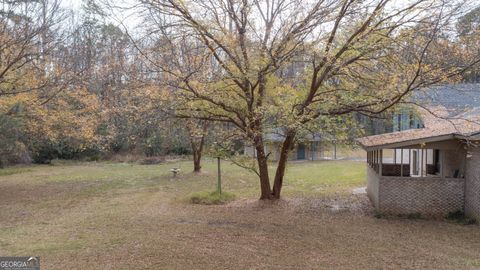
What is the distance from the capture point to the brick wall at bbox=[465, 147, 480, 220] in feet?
32.9

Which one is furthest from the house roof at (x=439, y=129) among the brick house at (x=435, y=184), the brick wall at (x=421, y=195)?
the brick wall at (x=421, y=195)

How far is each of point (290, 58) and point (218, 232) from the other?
4.87 meters

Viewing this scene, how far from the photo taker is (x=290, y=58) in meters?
10.7

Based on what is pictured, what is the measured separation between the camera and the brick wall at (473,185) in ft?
32.9

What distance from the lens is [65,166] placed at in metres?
28.2

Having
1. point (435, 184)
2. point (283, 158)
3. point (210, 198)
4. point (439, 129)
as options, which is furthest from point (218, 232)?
point (439, 129)

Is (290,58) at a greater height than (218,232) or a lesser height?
greater

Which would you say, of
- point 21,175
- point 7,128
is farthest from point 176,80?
point 21,175

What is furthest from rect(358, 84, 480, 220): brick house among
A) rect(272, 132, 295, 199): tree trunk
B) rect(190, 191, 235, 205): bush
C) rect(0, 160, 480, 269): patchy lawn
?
rect(190, 191, 235, 205): bush

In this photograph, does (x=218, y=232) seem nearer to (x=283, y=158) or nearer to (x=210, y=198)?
(x=283, y=158)

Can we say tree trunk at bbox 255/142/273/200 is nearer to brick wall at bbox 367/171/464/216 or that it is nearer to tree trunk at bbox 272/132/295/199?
tree trunk at bbox 272/132/295/199

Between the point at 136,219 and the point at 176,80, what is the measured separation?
384 centimetres

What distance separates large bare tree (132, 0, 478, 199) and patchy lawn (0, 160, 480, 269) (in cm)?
252

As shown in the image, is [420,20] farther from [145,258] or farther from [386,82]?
[145,258]
